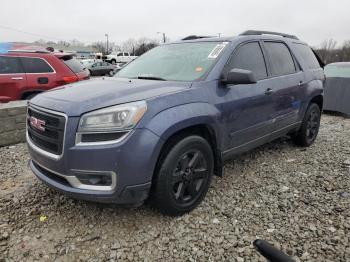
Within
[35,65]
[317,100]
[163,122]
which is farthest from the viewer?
[35,65]

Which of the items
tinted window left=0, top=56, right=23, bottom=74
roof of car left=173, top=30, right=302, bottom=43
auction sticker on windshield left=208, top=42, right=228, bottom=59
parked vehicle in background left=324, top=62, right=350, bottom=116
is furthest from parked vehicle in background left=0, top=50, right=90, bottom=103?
parked vehicle in background left=324, top=62, right=350, bottom=116

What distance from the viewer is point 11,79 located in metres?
6.42

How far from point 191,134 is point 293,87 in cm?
213

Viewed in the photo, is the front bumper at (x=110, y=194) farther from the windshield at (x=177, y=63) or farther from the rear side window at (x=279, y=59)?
the rear side window at (x=279, y=59)

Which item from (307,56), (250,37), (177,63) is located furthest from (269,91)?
(307,56)

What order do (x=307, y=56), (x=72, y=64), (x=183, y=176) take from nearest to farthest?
(x=183, y=176) → (x=307, y=56) → (x=72, y=64)

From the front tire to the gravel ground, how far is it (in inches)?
A: 6.7

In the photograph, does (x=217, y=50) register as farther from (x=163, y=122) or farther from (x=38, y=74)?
(x=38, y=74)

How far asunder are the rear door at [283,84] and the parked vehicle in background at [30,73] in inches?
171

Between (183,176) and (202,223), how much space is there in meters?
0.49

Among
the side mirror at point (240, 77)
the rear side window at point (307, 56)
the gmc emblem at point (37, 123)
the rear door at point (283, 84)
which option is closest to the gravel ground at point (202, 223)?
the rear door at point (283, 84)

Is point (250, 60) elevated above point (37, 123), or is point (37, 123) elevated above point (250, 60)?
point (250, 60)

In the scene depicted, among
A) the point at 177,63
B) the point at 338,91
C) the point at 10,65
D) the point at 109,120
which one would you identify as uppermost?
the point at 177,63

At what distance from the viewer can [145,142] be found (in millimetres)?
2537
